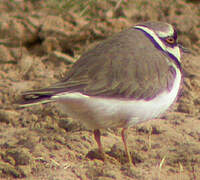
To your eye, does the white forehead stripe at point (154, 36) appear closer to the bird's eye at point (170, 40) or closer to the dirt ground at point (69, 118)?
the bird's eye at point (170, 40)

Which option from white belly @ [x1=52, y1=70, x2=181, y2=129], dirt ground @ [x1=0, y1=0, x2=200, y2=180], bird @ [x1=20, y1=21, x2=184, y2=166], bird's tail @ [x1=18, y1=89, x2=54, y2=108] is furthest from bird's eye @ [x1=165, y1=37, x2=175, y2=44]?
bird's tail @ [x1=18, y1=89, x2=54, y2=108]

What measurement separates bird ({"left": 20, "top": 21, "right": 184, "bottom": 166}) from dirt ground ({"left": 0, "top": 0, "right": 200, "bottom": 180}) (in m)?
0.31

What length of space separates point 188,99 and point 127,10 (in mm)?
2406

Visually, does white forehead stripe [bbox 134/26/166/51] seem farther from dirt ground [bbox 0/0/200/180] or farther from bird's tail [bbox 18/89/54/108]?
bird's tail [bbox 18/89/54/108]

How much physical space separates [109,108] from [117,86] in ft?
0.66

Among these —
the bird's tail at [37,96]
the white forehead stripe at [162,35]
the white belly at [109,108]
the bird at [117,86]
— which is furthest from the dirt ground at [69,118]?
the white forehead stripe at [162,35]

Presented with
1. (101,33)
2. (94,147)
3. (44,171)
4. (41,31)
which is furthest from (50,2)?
(44,171)

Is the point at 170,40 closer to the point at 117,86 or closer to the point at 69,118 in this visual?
the point at 117,86

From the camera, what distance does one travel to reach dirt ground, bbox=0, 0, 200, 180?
380 centimetres

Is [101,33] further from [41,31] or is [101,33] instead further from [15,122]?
[15,122]

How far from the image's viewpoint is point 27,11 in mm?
7438

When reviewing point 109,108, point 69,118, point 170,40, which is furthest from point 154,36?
point 69,118

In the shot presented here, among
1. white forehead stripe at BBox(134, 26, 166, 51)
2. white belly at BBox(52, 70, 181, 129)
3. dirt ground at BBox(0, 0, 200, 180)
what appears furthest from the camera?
white forehead stripe at BBox(134, 26, 166, 51)

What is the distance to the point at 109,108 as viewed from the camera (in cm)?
361
